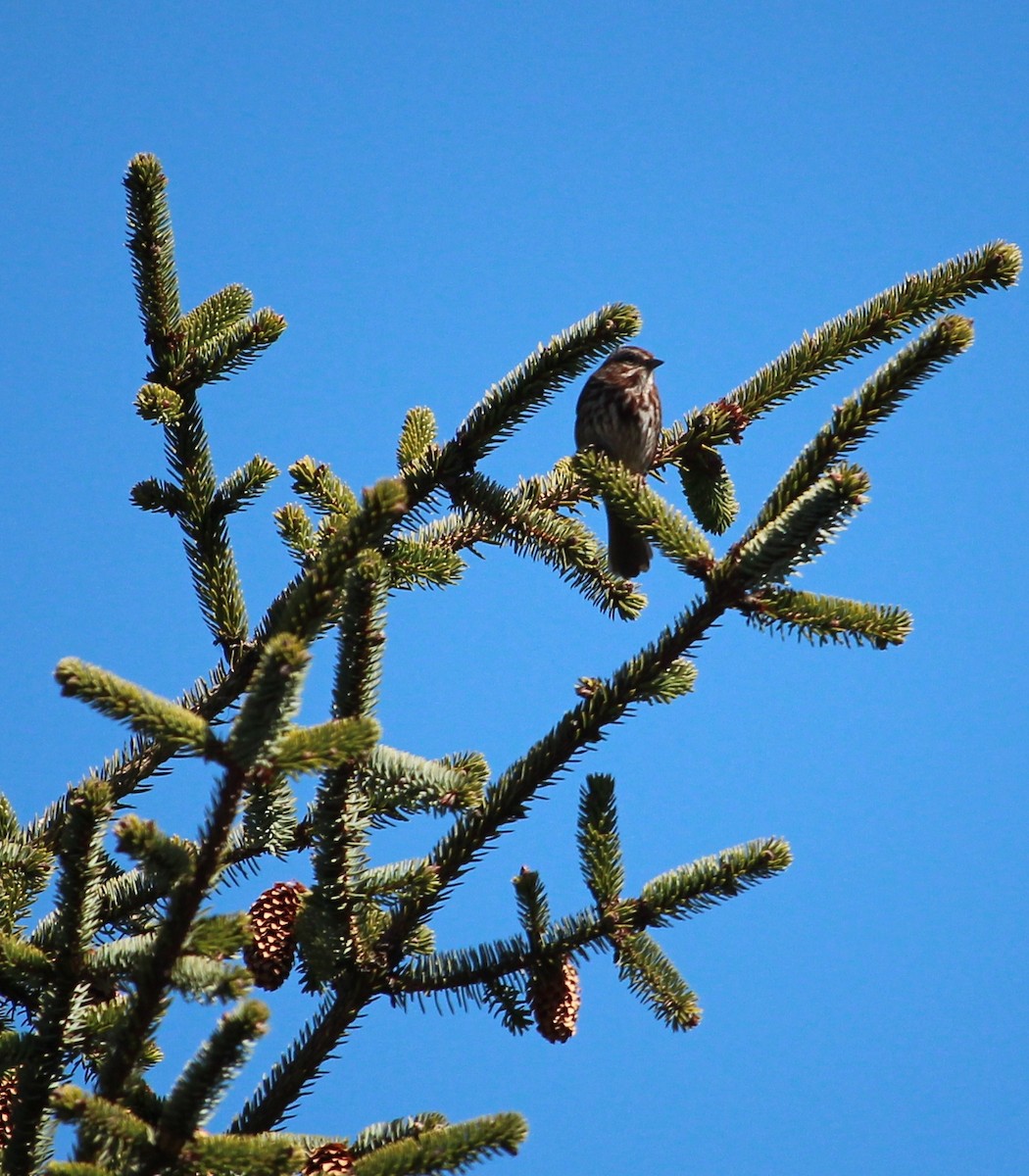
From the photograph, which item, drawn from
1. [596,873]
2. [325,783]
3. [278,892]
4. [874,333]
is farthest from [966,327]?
[278,892]

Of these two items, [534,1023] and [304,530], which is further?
[304,530]

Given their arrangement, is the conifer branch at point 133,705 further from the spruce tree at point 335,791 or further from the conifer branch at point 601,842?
the conifer branch at point 601,842

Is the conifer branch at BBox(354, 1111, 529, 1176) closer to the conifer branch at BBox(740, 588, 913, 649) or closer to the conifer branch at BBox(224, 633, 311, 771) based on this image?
the conifer branch at BBox(224, 633, 311, 771)

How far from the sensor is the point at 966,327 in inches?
90.7

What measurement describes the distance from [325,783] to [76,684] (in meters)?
0.62

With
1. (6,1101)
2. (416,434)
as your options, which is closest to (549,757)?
(6,1101)

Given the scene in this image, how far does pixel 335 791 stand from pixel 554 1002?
699 millimetres

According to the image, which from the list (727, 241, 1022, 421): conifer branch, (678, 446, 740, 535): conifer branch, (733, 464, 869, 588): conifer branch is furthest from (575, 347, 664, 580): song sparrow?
(733, 464, 869, 588): conifer branch

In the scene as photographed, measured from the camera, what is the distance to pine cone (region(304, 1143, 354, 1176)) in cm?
203

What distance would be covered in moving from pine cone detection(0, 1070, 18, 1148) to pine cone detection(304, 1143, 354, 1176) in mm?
705

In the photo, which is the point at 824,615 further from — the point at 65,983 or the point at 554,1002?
the point at 65,983

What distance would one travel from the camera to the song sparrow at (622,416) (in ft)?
18.0

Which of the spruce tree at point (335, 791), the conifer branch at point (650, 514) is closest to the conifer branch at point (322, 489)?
the spruce tree at point (335, 791)

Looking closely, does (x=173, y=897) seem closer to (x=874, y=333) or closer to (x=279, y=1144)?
(x=279, y=1144)
